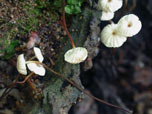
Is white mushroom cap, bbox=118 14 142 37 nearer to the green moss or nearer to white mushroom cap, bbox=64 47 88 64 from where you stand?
white mushroom cap, bbox=64 47 88 64

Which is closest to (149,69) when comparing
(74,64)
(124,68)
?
(124,68)

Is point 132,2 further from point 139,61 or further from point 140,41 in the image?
point 139,61

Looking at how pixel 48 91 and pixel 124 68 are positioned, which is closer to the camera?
pixel 48 91

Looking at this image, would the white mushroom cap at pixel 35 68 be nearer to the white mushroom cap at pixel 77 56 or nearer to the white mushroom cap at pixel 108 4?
the white mushroom cap at pixel 77 56

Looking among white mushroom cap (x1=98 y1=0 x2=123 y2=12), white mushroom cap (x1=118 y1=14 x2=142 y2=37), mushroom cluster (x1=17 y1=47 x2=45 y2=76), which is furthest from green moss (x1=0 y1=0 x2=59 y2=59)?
white mushroom cap (x1=118 y1=14 x2=142 y2=37)

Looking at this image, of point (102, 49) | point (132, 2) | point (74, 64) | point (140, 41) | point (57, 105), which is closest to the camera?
point (57, 105)

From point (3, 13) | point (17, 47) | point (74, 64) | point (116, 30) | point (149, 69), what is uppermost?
point (3, 13)

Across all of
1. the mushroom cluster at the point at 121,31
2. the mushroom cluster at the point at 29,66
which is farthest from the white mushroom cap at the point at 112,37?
the mushroom cluster at the point at 29,66

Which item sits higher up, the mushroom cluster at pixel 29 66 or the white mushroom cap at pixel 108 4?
the white mushroom cap at pixel 108 4
